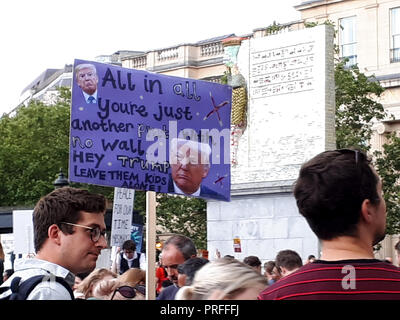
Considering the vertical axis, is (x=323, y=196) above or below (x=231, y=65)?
below

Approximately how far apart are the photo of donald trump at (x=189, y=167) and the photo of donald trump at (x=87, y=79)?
34.5 inches

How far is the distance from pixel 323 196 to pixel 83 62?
6843 mm

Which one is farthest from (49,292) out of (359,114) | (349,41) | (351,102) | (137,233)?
(349,41)

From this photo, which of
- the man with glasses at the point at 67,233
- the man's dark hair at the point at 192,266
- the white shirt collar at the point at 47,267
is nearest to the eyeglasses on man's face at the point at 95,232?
the man with glasses at the point at 67,233

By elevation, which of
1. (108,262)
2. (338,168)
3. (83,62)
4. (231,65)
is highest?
(231,65)

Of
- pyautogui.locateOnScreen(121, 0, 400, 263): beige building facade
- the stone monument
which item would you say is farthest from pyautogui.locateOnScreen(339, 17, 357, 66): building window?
the stone monument

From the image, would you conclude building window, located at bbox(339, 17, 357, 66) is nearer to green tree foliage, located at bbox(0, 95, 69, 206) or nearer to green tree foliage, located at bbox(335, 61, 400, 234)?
green tree foliage, located at bbox(0, 95, 69, 206)

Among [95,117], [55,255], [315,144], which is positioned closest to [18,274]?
[55,255]

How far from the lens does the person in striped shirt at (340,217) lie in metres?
4.03

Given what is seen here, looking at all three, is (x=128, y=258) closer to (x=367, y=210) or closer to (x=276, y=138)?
(x=276, y=138)

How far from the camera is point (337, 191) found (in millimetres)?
4141

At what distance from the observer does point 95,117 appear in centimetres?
1059
